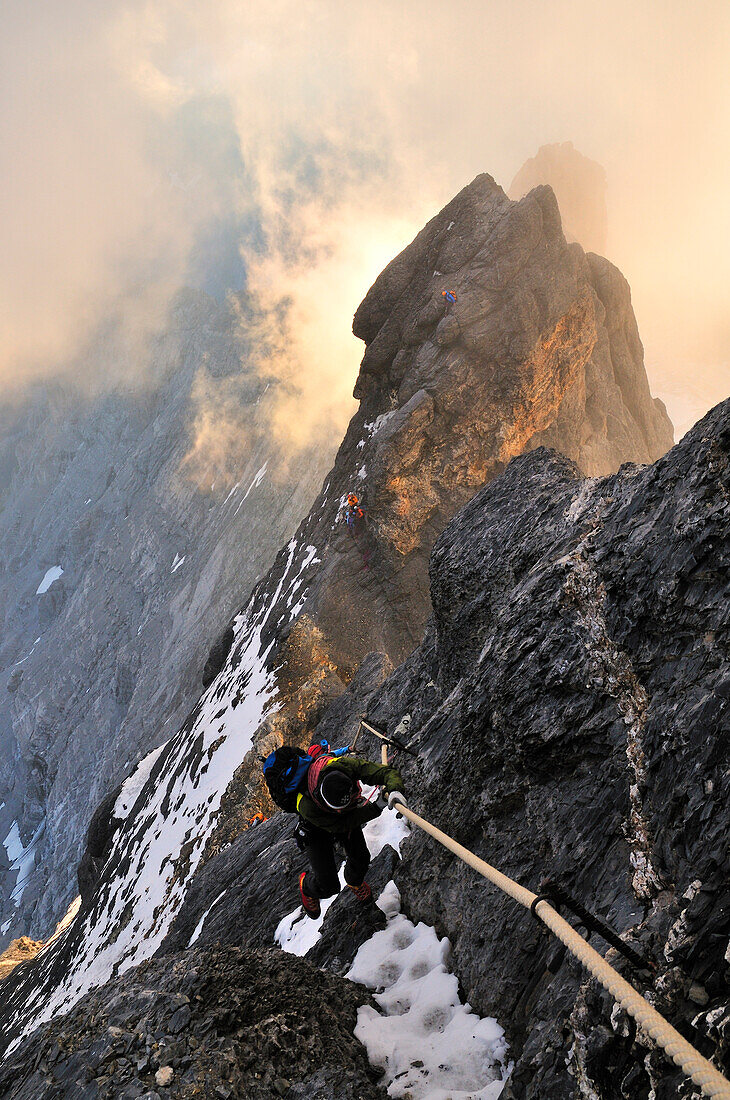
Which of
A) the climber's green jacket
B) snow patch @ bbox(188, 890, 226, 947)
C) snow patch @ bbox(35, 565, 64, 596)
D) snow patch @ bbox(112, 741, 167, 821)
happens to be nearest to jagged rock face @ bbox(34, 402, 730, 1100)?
the climber's green jacket

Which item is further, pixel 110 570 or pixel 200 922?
pixel 110 570

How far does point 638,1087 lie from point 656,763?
220 cm

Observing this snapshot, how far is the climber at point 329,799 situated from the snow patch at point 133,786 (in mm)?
34001

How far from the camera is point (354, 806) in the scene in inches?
287

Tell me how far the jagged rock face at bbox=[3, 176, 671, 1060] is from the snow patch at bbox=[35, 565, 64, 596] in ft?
306

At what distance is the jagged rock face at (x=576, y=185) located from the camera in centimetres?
12088

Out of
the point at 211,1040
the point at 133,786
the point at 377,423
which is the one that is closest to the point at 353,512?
the point at 377,423

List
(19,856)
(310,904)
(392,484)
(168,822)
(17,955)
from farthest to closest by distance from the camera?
(19,856)
(17,955)
(392,484)
(168,822)
(310,904)

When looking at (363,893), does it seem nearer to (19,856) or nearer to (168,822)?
(168,822)

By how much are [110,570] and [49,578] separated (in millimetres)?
28784

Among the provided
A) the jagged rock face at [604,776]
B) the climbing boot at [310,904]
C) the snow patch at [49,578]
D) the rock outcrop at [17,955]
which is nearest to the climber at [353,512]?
the jagged rock face at [604,776]

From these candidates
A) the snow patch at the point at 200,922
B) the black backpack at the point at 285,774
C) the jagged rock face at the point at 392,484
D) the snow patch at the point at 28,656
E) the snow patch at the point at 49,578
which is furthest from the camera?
the snow patch at the point at 49,578

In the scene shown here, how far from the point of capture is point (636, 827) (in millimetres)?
4809

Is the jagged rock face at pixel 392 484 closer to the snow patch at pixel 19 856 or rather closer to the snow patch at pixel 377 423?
the snow patch at pixel 377 423
